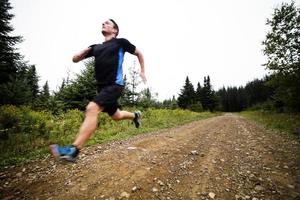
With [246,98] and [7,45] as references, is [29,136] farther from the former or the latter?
[246,98]

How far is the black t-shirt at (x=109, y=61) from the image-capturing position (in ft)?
10.0

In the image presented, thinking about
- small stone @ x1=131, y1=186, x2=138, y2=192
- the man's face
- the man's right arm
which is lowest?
small stone @ x1=131, y1=186, x2=138, y2=192

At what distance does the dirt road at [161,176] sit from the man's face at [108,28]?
107 inches

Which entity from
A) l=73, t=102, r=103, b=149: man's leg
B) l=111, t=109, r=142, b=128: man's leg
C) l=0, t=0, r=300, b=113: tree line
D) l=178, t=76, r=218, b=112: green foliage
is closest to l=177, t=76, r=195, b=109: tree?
l=178, t=76, r=218, b=112: green foliage

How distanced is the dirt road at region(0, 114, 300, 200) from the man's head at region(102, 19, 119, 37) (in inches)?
107

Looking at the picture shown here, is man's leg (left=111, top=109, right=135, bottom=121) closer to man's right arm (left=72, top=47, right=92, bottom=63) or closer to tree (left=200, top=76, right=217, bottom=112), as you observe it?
man's right arm (left=72, top=47, right=92, bottom=63)

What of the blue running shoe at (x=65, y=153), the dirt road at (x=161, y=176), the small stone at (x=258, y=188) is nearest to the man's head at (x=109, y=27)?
the blue running shoe at (x=65, y=153)

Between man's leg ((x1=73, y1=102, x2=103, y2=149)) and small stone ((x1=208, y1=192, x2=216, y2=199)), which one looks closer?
man's leg ((x1=73, y1=102, x2=103, y2=149))

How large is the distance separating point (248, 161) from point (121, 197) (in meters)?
3.35

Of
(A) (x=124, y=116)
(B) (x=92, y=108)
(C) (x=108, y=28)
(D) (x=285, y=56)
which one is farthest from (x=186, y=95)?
(B) (x=92, y=108)

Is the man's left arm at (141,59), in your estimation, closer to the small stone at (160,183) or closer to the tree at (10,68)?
the small stone at (160,183)

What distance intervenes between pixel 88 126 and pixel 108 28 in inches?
69.0

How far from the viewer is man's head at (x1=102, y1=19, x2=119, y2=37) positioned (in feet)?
11.0

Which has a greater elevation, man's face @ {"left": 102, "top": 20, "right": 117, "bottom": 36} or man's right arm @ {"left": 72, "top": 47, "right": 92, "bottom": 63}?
man's face @ {"left": 102, "top": 20, "right": 117, "bottom": 36}
